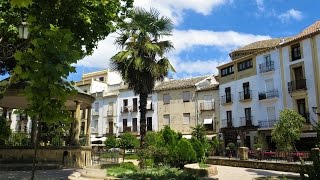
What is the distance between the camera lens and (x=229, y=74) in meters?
46.5

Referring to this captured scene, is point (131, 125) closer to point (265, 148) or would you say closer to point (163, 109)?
point (163, 109)

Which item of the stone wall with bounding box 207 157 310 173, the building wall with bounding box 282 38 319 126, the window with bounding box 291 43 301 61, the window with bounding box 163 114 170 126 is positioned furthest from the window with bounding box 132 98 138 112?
the window with bounding box 291 43 301 61

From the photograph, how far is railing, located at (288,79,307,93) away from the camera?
3644cm

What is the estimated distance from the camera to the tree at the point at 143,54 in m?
22.3

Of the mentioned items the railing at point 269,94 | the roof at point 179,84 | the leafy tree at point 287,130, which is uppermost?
the roof at point 179,84

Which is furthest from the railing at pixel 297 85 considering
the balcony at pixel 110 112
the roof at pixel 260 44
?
the balcony at pixel 110 112

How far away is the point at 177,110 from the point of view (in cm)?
5106

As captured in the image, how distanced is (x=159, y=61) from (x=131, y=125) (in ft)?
108

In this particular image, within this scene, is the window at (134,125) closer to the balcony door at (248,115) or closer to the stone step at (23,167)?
the balcony door at (248,115)

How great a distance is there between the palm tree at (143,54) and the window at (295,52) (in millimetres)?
19676

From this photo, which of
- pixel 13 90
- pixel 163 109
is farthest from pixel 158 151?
pixel 163 109

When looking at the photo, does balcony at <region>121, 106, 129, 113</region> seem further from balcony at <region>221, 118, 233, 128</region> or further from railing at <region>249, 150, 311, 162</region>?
railing at <region>249, 150, 311, 162</region>

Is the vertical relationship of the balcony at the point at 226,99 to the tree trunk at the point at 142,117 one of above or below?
above

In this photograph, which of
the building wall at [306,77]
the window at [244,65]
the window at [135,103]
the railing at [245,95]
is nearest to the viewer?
the building wall at [306,77]
